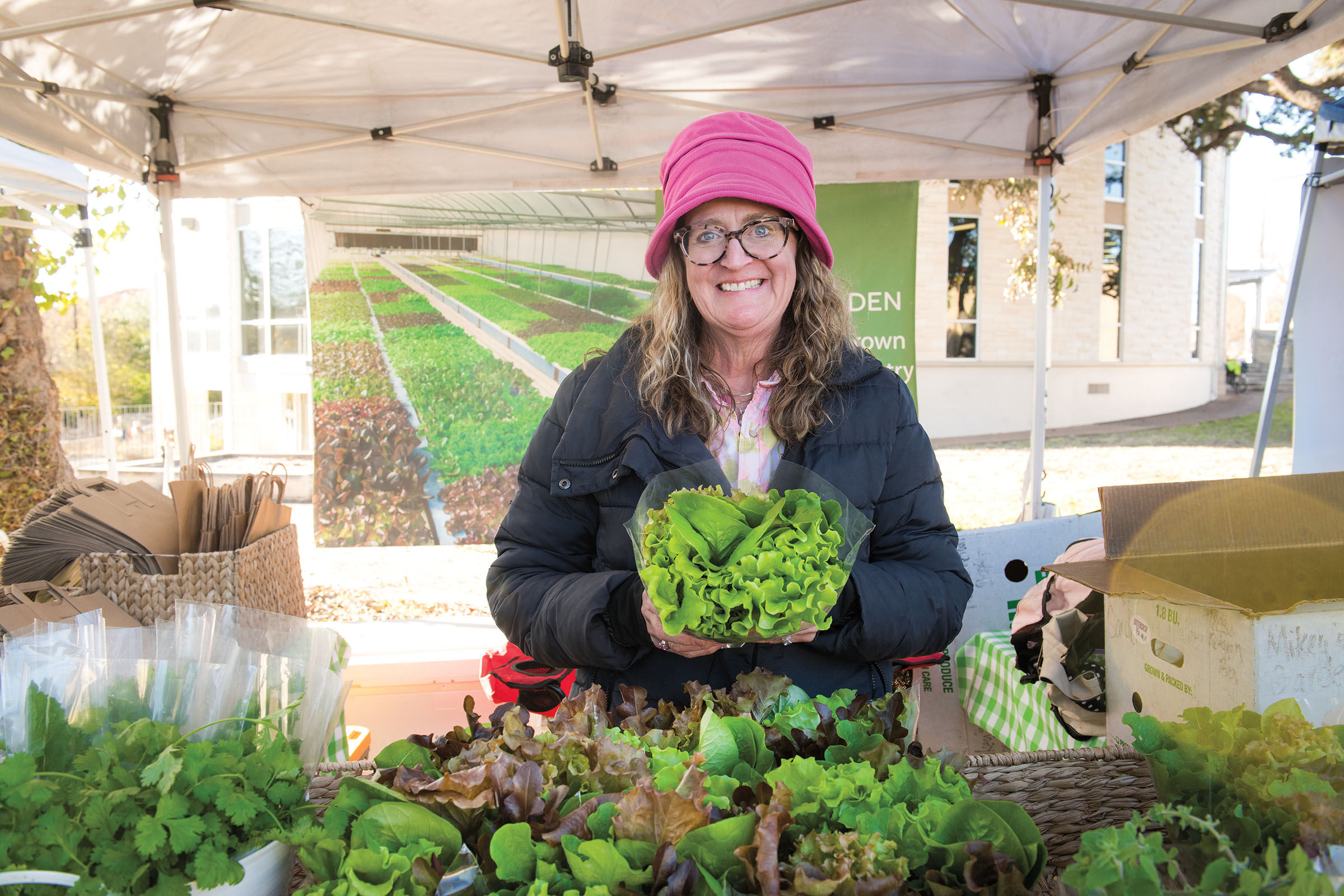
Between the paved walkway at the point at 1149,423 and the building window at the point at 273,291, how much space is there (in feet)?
36.5

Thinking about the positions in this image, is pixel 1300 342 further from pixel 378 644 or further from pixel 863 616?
pixel 378 644

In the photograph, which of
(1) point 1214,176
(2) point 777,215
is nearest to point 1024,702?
(2) point 777,215

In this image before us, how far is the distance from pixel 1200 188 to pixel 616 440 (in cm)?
2128

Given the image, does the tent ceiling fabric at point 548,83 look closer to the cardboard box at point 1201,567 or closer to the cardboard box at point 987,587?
the cardboard box at point 987,587

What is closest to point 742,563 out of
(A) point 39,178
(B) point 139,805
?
(B) point 139,805

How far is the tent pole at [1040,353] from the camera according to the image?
4.11m

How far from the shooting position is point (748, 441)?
1.85 m

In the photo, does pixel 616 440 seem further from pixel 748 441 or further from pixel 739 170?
pixel 739 170

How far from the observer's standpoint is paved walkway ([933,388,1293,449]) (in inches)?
599

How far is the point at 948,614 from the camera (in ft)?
5.71

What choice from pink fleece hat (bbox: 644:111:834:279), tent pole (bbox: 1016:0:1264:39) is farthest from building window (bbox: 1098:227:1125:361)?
pink fleece hat (bbox: 644:111:834:279)

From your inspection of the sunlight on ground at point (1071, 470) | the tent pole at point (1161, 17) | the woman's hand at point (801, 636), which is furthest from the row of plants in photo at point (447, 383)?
the sunlight on ground at point (1071, 470)

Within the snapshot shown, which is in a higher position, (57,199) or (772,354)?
(57,199)

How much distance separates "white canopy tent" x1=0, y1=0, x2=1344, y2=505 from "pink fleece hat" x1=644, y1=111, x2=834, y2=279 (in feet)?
4.99
